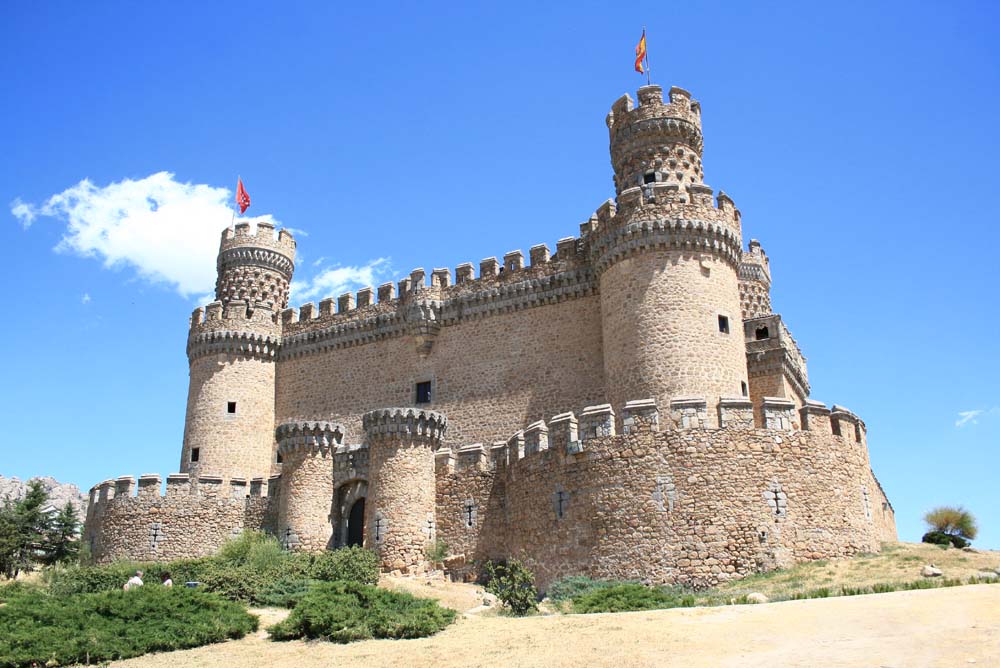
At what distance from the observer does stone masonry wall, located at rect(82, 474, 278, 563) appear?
27375 millimetres

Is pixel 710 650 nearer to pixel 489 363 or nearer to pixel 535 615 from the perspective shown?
pixel 535 615

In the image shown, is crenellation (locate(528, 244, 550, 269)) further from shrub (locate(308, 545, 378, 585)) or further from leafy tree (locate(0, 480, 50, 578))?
leafy tree (locate(0, 480, 50, 578))

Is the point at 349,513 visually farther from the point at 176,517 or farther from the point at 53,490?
the point at 53,490

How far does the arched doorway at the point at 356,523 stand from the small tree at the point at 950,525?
1508 cm

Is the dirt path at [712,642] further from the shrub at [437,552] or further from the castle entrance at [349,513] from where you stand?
the castle entrance at [349,513]

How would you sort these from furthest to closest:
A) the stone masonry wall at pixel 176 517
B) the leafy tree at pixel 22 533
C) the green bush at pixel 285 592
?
the leafy tree at pixel 22 533
the stone masonry wall at pixel 176 517
the green bush at pixel 285 592

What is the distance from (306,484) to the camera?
2569 centimetres

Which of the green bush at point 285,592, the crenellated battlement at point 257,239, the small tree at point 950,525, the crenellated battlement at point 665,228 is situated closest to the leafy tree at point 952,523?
the small tree at point 950,525

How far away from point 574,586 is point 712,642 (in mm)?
6529

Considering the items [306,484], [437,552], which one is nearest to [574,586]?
[437,552]

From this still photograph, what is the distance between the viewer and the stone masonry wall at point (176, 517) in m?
27.4

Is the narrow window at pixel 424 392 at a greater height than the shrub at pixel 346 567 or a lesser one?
greater

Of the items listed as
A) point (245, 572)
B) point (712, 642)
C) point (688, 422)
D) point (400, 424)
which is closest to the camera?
point (712, 642)

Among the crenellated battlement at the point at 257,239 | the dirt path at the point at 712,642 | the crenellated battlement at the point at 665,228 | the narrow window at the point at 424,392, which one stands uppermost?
the crenellated battlement at the point at 257,239
